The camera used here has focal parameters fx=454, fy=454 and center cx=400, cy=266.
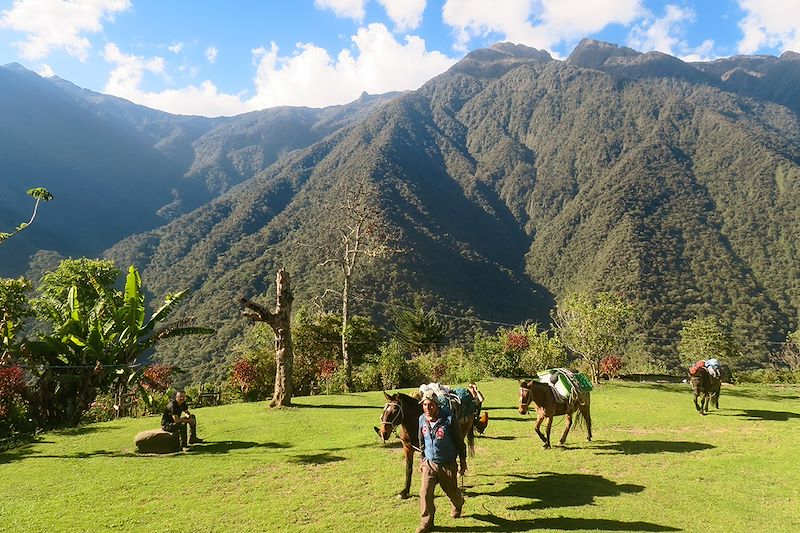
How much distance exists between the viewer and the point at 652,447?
11656mm

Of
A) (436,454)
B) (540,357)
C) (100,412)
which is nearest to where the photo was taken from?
(436,454)

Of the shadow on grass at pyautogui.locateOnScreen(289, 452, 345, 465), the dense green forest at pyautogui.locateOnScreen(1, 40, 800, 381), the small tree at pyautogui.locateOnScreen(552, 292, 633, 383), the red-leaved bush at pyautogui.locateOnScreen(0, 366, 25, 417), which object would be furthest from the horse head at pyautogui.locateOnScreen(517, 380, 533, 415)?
the dense green forest at pyautogui.locateOnScreen(1, 40, 800, 381)

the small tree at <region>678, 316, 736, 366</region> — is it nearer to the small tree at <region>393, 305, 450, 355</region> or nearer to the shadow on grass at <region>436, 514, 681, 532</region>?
the small tree at <region>393, 305, 450, 355</region>

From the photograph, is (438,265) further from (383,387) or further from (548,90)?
(548,90)

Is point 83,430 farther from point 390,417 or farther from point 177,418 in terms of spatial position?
point 390,417

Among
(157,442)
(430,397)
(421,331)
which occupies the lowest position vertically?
(157,442)

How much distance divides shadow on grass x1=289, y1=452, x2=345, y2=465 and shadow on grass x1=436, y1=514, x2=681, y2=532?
15.1 feet

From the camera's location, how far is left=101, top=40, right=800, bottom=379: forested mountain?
7219 cm

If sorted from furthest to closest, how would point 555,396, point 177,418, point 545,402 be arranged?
1. point 177,418
2. point 555,396
3. point 545,402

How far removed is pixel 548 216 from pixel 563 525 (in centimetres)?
13002

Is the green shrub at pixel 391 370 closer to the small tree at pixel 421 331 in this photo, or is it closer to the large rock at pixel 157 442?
the small tree at pixel 421 331

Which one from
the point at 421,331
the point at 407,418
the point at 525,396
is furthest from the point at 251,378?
the point at 407,418

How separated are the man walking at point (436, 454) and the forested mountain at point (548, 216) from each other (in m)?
26.3

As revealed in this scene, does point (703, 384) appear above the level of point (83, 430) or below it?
above
